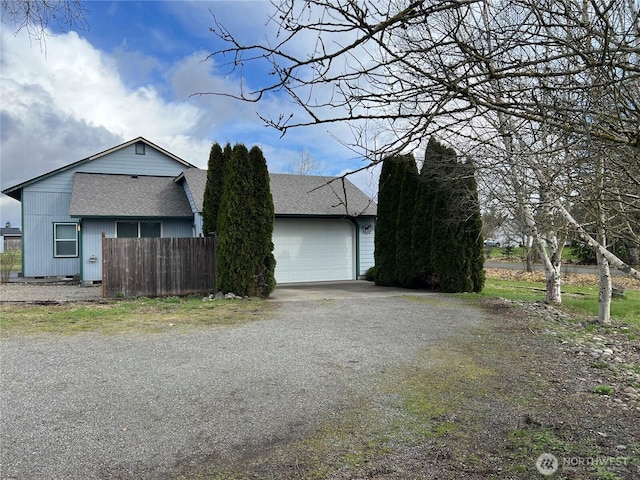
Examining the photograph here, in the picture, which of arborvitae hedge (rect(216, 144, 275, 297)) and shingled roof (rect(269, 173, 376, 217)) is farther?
shingled roof (rect(269, 173, 376, 217))

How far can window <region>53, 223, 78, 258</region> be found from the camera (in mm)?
16828

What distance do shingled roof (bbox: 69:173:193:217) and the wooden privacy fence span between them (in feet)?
12.2

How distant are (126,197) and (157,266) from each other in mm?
5403

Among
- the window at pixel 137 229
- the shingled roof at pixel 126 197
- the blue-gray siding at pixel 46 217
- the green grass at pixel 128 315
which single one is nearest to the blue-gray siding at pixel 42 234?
the blue-gray siding at pixel 46 217

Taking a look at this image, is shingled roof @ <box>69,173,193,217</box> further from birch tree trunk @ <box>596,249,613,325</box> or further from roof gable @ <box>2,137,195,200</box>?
birch tree trunk @ <box>596,249,613,325</box>

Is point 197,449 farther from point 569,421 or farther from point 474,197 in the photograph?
point 474,197

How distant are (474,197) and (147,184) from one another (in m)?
12.5

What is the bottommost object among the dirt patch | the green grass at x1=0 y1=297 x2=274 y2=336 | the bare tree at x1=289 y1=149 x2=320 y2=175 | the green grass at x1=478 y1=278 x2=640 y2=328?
the green grass at x1=478 y1=278 x2=640 y2=328

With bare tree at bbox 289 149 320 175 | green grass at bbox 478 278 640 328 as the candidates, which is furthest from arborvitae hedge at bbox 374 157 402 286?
bare tree at bbox 289 149 320 175

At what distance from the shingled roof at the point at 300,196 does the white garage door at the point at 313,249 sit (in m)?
0.47

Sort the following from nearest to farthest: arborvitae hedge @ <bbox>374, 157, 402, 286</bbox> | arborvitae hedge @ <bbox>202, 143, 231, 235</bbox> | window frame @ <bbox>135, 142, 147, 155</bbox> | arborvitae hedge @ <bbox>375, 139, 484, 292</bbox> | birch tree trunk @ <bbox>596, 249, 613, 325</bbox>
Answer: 1. birch tree trunk @ <bbox>596, 249, 613, 325</bbox>
2. arborvitae hedge @ <bbox>375, 139, 484, 292</bbox>
3. arborvitae hedge @ <bbox>202, 143, 231, 235</bbox>
4. arborvitae hedge @ <bbox>374, 157, 402, 286</bbox>
5. window frame @ <bbox>135, 142, 147, 155</bbox>

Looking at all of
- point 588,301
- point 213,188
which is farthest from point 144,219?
point 588,301

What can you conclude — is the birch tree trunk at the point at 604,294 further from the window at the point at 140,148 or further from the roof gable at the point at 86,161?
the window at the point at 140,148

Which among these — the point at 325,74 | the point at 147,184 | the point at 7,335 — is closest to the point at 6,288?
the point at 147,184
